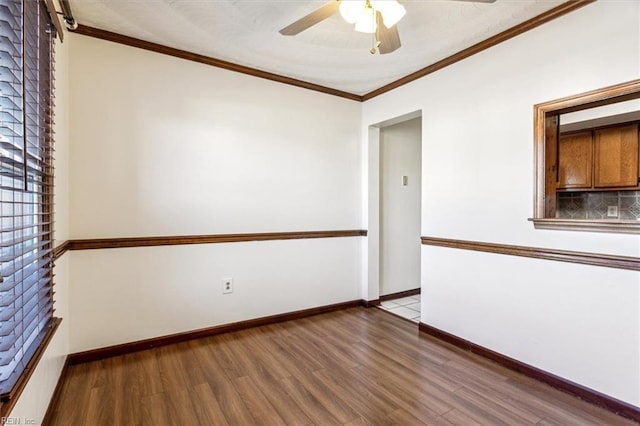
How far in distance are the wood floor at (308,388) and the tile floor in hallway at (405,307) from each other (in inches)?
24.2

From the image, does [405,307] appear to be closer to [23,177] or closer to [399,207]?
[399,207]

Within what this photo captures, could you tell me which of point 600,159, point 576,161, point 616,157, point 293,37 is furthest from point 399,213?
point 293,37

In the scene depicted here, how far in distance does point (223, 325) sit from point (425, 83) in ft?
9.56

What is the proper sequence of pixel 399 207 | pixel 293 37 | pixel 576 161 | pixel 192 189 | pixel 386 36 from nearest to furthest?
pixel 386 36 < pixel 293 37 < pixel 192 189 < pixel 576 161 < pixel 399 207

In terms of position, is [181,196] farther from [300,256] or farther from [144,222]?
[300,256]

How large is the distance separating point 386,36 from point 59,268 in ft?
8.22

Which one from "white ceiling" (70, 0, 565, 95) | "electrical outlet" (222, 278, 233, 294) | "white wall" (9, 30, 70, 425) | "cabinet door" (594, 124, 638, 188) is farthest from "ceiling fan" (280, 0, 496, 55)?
"cabinet door" (594, 124, 638, 188)

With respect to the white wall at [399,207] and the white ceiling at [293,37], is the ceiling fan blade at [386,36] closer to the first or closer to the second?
the white ceiling at [293,37]

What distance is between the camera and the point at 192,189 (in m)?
2.68

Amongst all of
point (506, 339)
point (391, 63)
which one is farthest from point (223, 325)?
point (391, 63)

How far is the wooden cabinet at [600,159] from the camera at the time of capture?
296cm

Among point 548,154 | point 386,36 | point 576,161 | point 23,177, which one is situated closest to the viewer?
point 23,177

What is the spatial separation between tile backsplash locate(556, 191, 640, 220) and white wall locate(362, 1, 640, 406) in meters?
1.21

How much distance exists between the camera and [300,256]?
10.7 ft
